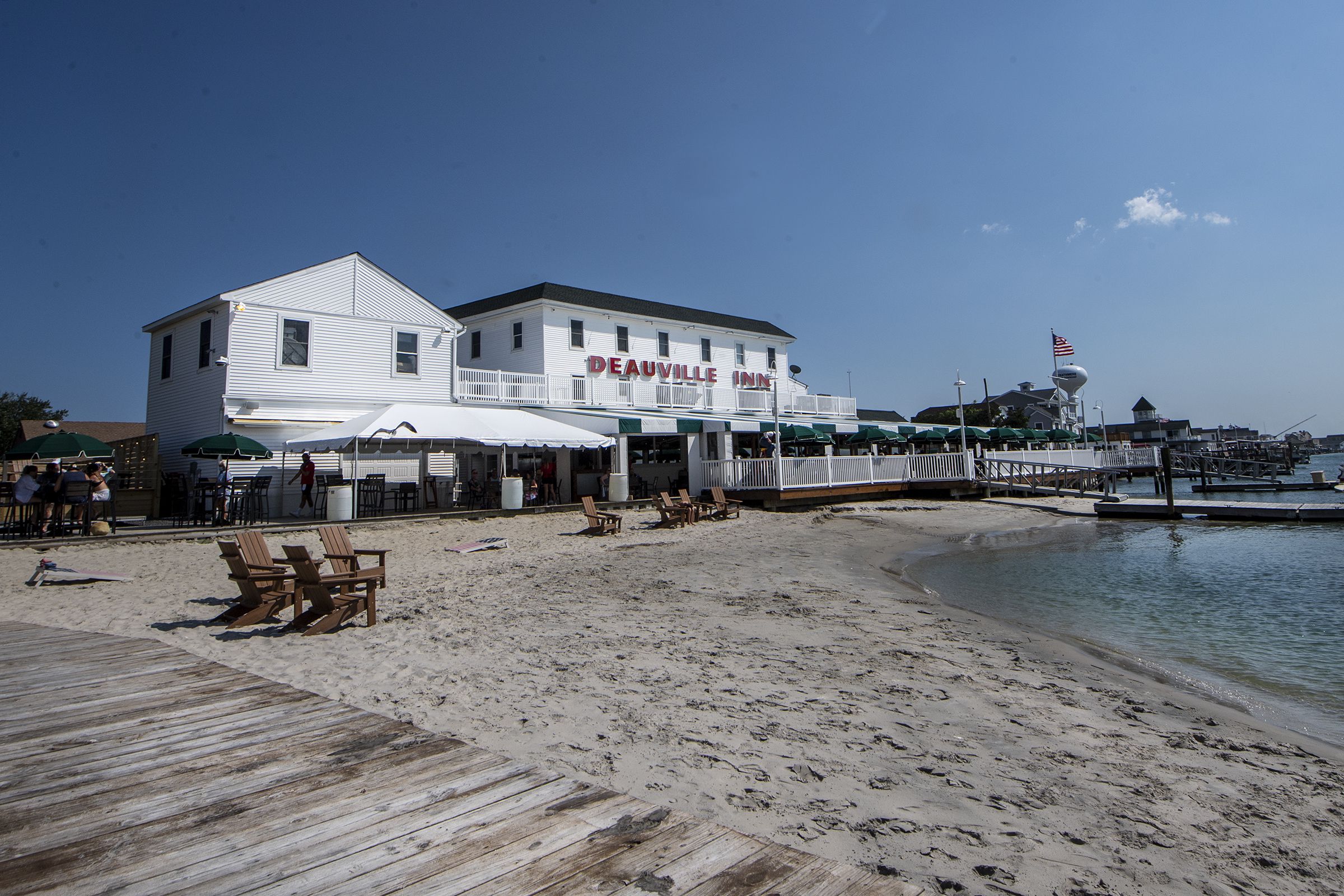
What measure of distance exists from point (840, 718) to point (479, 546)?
1026 cm

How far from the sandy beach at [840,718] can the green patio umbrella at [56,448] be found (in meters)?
5.28

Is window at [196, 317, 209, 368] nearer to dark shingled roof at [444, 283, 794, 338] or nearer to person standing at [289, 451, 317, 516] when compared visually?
person standing at [289, 451, 317, 516]

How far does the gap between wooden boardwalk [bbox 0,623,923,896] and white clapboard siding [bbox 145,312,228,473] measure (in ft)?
58.3

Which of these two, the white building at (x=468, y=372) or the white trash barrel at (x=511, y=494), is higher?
the white building at (x=468, y=372)

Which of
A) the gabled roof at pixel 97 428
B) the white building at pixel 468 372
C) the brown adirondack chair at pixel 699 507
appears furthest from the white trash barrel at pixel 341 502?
the gabled roof at pixel 97 428

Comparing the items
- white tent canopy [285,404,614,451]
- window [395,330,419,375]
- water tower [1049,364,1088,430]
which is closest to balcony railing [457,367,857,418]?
window [395,330,419,375]

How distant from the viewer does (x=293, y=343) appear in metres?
20.7

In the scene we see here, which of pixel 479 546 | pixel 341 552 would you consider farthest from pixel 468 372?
pixel 341 552

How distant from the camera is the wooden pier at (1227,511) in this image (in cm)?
2241

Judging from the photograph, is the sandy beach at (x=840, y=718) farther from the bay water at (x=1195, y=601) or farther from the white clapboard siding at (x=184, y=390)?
the white clapboard siding at (x=184, y=390)

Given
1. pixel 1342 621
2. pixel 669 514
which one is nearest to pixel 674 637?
pixel 1342 621

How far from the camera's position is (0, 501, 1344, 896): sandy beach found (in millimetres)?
3225

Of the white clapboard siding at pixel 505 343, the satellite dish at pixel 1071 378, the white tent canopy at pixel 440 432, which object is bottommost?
the white tent canopy at pixel 440 432

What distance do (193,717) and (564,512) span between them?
16688 millimetres
